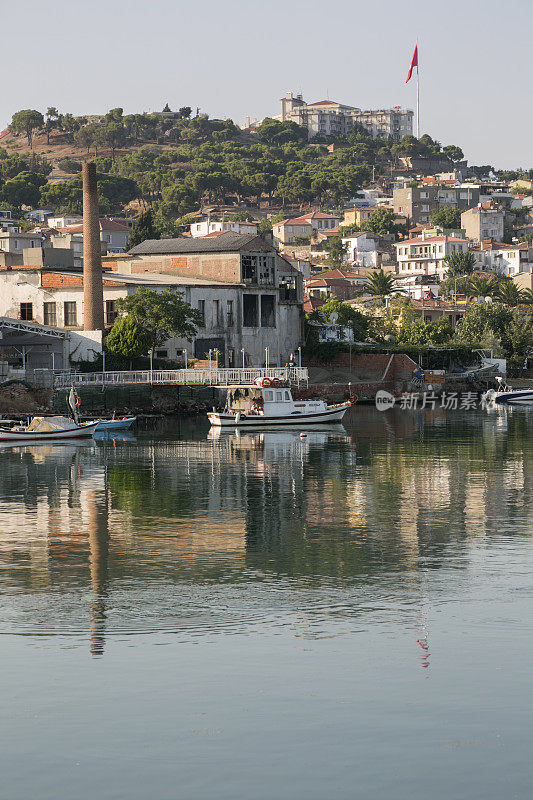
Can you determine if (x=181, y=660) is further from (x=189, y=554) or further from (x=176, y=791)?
(x=189, y=554)

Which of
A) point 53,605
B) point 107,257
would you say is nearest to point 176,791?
point 53,605

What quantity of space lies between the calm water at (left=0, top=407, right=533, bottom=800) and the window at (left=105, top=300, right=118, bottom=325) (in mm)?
51292

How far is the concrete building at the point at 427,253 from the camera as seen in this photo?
177625mm

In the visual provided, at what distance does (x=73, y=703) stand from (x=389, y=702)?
477 centimetres

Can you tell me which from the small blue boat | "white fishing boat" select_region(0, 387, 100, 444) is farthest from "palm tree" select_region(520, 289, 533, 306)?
"white fishing boat" select_region(0, 387, 100, 444)

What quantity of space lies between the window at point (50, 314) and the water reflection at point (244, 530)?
32412 mm

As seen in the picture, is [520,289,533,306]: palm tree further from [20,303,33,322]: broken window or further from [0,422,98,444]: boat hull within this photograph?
[0,422,98,444]: boat hull

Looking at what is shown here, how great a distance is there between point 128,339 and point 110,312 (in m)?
7.37

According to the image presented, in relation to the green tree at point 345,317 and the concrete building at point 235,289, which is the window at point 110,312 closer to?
the concrete building at point 235,289

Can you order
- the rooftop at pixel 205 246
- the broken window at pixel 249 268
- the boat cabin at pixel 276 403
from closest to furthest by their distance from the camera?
1. the boat cabin at pixel 276 403
2. the broken window at pixel 249 268
3. the rooftop at pixel 205 246

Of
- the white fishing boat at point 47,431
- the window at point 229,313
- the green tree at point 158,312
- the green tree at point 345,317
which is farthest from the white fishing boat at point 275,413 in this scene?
the green tree at point 345,317

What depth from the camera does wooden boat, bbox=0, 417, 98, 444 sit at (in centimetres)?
6006

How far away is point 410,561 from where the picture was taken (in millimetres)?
26312

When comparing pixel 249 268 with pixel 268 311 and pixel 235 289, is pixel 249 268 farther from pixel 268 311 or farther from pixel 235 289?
pixel 268 311
